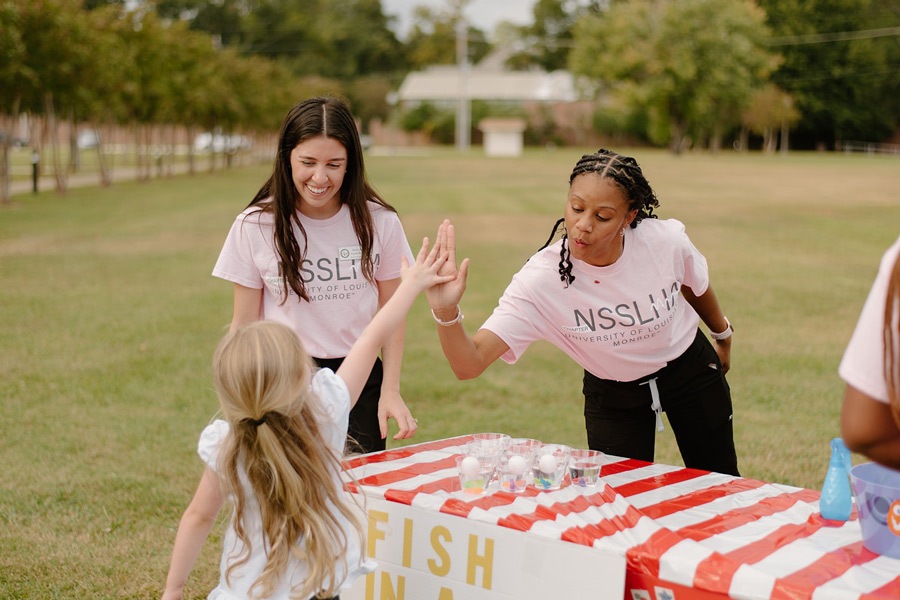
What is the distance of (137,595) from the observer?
4.01 m

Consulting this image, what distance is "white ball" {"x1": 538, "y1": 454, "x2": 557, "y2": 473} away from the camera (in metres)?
3.00

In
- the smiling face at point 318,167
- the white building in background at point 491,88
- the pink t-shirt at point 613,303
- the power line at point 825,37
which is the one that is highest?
the power line at point 825,37

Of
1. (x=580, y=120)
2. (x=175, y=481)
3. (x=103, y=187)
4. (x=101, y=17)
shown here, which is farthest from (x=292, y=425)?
(x=580, y=120)

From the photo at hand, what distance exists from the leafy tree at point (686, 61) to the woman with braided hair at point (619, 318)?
61.7 meters

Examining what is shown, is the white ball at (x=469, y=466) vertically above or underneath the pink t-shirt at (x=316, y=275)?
underneath

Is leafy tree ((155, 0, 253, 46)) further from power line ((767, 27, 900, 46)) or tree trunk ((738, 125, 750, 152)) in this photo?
power line ((767, 27, 900, 46))

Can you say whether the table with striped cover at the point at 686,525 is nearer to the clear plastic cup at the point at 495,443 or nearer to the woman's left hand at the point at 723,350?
the clear plastic cup at the point at 495,443

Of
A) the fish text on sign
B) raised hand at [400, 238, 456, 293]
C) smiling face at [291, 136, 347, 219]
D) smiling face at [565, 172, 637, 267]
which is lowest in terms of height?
the fish text on sign

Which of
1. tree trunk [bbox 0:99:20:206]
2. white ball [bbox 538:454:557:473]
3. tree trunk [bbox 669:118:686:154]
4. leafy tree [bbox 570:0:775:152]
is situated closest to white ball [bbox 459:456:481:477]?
white ball [bbox 538:454:557:473]

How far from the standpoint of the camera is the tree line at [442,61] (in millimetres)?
24422

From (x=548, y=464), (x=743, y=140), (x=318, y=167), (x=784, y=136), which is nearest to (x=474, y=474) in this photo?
(x=548, y=464)

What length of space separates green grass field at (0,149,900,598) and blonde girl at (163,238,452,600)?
1750 millimetres

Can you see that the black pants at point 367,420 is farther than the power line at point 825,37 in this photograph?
No

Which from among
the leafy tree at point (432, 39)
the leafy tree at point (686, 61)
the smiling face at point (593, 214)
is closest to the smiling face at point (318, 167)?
the smiling face at point (593, 214)
